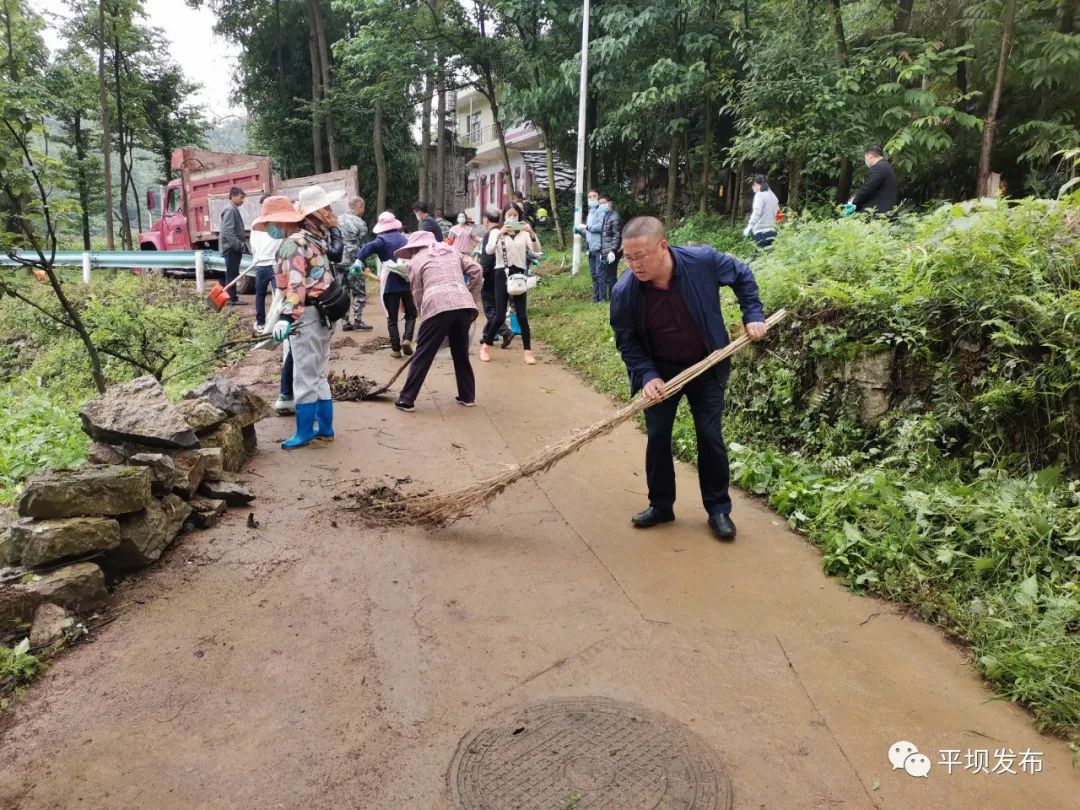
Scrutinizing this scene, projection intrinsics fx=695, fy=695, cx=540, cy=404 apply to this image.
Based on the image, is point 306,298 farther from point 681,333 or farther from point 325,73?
point 325,73

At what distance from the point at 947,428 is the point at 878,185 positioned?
17.3 ft

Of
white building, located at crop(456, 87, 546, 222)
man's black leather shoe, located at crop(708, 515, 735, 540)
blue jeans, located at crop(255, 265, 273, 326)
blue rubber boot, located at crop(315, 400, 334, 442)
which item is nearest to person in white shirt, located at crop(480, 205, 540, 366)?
blue jeans, located at crop(255, 265, 273, 326)

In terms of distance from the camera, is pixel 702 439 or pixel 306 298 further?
pixel 306 298

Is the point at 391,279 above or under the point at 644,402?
above

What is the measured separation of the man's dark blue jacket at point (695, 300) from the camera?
3.95 metres

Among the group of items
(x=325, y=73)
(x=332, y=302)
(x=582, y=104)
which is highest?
(x=325, y=73)

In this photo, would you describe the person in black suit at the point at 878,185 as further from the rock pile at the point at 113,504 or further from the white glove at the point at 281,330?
the rock pile at the point at 113,504

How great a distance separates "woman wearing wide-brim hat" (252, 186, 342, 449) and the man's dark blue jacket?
261 centimetres

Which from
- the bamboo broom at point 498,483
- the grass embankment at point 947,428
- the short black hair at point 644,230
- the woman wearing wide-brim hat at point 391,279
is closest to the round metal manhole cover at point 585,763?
the grass embankment at point 947,428

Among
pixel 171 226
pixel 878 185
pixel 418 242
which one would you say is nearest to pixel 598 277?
pixel 878 185

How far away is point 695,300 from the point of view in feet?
12.9

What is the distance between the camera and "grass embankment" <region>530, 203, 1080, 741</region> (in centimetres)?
306

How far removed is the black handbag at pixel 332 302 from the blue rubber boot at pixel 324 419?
2.26 feet

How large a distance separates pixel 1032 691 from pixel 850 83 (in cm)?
992
